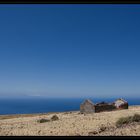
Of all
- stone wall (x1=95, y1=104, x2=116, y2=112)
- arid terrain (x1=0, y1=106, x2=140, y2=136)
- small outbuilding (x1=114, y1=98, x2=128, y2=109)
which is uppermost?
small outbuilding (x1=114, y1=98, x2=128, y2=109)

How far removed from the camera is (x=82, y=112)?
29859 mm

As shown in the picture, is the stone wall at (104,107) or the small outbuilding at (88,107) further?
the stone wall at (104,107)

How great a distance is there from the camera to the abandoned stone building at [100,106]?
28.7 metres

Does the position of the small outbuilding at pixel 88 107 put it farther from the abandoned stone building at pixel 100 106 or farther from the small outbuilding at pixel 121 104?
the small outbuilding at pixel 121 104

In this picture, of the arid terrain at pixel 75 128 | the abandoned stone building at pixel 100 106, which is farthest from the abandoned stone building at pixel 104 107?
the arid terrain at pixel 75 128

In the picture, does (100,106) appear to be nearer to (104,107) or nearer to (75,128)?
(104,107)

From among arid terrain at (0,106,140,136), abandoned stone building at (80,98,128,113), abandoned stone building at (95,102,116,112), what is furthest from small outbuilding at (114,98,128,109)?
arid terrain at (0,106,140,136)

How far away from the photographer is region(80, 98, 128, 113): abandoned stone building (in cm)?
2870

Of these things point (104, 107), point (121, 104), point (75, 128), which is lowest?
point (75, 128)

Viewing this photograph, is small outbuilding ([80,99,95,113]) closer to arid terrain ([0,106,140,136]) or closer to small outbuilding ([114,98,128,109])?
small outbuilding ([114,98,128,109])

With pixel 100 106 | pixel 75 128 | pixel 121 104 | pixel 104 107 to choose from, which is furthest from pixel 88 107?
pixel 75 128

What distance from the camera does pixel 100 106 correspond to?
95.1 ft
